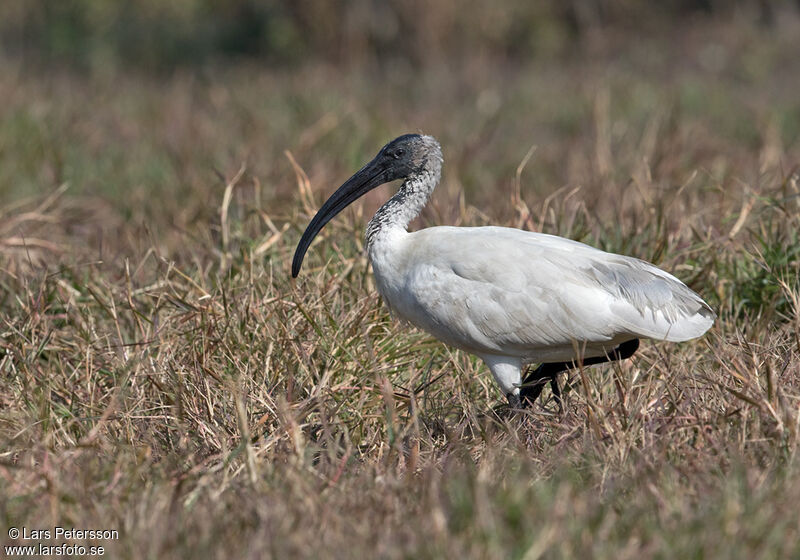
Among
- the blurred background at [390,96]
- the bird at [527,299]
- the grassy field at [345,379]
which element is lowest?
the blurred background at [390,96]

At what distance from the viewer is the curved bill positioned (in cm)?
438

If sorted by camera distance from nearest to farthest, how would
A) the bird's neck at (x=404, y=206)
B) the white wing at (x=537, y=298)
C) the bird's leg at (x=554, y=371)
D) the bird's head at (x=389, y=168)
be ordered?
1. the white wing at (x=537, y=298)
2. the bird's leg at (x=554, y=371)
3. the bird's neck at (x=404, y=206)
4. the bird's head at (x=389, y=168)

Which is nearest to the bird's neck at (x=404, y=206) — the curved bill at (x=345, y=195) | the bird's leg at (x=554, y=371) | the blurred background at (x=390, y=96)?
the curved bill at (x=345, y=195)

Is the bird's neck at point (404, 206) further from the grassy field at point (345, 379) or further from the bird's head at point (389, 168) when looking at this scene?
the grassy field at point (345, 379)

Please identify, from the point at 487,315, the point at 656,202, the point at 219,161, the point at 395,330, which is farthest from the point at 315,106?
the point at 487,315

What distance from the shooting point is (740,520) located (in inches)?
105

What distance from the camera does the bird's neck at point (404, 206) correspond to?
4.20 meters

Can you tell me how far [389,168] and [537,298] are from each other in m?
0.87

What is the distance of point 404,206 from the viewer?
167 inches

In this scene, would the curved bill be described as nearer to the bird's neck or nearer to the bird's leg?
the bird's neck

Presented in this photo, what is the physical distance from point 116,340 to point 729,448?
2380 millimetres

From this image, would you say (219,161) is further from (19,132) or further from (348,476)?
(348,476)

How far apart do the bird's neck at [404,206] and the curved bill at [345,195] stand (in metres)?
0.14

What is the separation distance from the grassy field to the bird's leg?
77 mm
